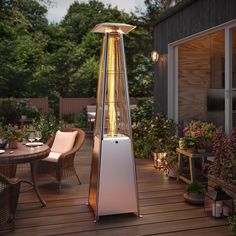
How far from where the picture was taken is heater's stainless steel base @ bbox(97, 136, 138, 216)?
343 centimetres

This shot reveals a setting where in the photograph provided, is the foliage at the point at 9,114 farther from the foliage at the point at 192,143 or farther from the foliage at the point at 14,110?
the foliage at the point at 192,143

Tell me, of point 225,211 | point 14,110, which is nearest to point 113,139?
point 225,211

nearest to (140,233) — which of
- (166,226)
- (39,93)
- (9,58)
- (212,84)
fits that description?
(166,226)

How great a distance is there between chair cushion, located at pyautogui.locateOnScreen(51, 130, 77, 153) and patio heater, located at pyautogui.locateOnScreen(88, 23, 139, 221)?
1.41 m

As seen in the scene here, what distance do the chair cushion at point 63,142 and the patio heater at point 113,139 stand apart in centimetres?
141

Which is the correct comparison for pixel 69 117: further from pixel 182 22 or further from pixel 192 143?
pixel 192 143

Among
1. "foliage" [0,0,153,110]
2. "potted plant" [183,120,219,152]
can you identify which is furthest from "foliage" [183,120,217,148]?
"foliage" [0,0,153,110]

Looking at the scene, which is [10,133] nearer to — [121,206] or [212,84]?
[121,206]

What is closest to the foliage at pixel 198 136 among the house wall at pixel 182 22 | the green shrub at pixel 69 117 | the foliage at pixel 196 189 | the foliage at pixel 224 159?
the foliage at pixel 224 159

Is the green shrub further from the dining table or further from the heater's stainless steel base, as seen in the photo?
the heater's stainless steel base

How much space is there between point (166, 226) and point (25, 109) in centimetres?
981

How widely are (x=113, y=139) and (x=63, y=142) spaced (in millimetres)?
1759

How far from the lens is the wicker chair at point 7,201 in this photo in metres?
3.01

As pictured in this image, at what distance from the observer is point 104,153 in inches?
135
